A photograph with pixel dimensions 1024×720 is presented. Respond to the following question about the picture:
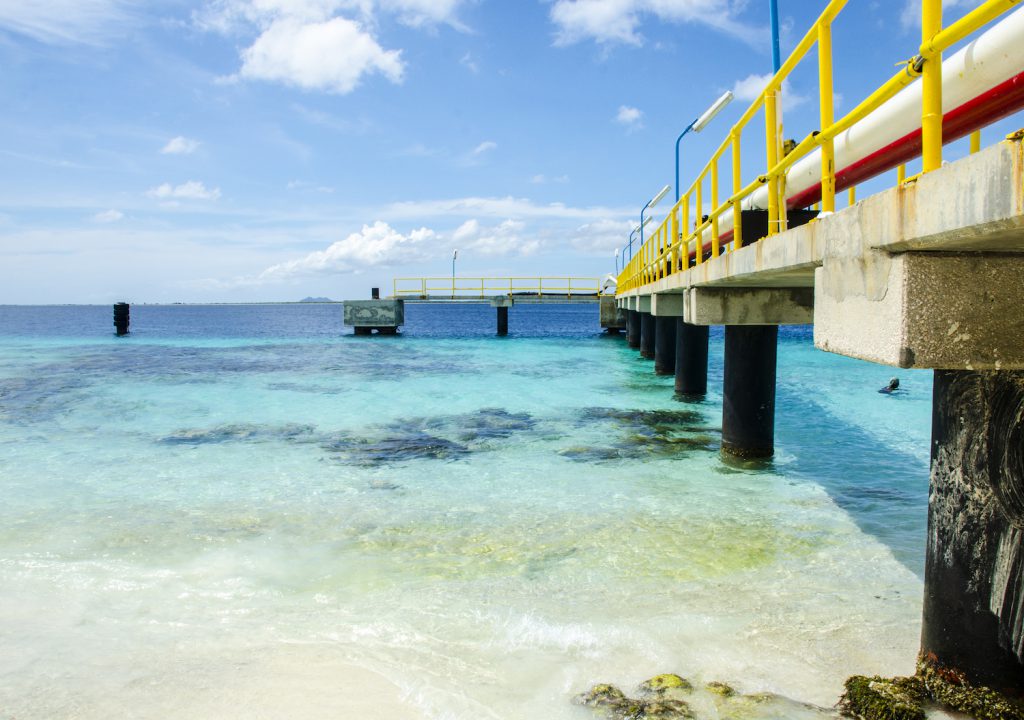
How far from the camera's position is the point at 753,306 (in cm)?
803

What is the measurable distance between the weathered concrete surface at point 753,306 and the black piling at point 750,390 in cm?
94

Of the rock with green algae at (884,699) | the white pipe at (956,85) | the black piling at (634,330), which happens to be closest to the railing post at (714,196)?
the white pipe at (956,85)

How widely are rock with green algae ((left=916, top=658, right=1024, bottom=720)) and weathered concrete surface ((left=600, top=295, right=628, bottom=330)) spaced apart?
36.2 metres

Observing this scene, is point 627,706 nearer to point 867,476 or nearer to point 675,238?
point 867,476

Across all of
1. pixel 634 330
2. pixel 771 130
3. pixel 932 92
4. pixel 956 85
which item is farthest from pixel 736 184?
pixel 634 330

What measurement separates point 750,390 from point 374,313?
112 ft

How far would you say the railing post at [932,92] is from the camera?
284cm

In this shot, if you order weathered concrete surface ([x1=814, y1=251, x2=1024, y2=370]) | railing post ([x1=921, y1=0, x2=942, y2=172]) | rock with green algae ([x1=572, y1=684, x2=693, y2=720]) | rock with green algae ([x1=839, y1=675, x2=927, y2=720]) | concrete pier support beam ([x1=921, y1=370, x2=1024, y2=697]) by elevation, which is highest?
railing post ([x1=921, y1=0, x2=942, y2=172])

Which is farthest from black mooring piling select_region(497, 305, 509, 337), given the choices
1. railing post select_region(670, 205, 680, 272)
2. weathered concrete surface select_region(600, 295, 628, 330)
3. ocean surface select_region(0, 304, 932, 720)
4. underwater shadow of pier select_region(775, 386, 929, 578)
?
railing post select_region(670, 205, 680, 272)

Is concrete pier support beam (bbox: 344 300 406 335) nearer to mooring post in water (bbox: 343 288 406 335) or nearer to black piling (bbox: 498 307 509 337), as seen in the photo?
mooring post in water (bbox: 343 288 406 335)

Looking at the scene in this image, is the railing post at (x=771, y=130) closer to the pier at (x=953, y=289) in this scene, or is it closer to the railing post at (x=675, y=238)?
the pier at (x=953, y=289)

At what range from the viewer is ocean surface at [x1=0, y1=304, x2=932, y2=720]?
407cm

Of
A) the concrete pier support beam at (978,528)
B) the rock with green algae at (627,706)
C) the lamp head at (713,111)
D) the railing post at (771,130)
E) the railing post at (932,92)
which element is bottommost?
the rock with green algae at (627,706)

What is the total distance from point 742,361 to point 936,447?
18.4 feet
